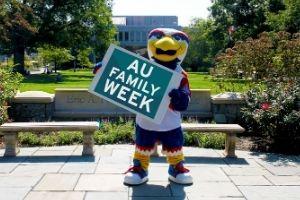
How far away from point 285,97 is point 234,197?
3.19 m

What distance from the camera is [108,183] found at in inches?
225

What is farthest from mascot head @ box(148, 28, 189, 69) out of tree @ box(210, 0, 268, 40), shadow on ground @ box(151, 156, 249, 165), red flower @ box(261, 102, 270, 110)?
tree @ box(210, 0, 268, 40)

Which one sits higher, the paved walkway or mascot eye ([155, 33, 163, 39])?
mascot eye ([155, 33, 163, 39])

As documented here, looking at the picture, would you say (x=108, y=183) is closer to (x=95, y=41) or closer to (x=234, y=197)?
(x=234, y=197)

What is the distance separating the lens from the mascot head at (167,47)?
5.61 m

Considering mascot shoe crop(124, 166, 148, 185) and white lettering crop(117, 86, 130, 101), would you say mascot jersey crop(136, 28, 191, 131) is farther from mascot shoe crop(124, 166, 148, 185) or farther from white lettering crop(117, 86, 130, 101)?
mascot shoe crop(124, 166, 148, 185)

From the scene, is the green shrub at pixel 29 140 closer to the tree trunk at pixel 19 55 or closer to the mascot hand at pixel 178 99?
the mascot hand at pixel 178 99

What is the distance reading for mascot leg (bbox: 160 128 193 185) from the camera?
18.7ft

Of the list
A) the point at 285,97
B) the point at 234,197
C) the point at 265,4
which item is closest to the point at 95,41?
the point at 265,4

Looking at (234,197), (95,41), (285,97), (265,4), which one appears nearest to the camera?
(234,197)

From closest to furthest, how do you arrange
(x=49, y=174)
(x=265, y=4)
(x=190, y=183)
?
(x=190, y=183), (x=49, y=174), (x=265, y=4)

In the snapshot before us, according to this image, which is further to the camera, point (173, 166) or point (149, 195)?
point (173, 166)

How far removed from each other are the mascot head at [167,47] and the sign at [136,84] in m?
0.21

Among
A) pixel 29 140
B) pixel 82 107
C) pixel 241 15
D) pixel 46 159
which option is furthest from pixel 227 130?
pixel 241 15
